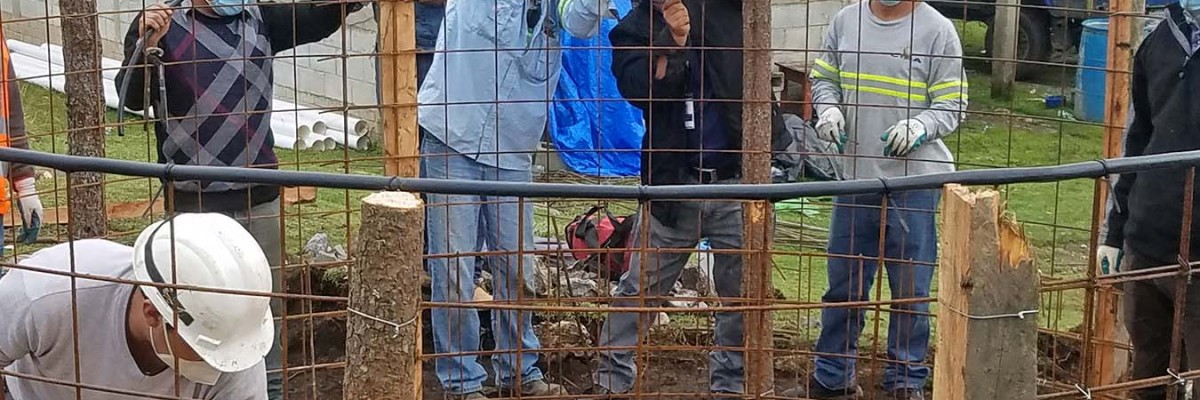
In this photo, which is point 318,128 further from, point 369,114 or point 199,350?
point 199,350

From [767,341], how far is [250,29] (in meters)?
2.10

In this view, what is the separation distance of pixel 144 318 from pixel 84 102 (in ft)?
8.72

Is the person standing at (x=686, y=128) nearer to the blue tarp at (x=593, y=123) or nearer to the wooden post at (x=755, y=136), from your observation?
the wooden post at (x=755, y=136)

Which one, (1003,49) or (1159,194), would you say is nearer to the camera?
(1159,194)

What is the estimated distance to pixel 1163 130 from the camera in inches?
170

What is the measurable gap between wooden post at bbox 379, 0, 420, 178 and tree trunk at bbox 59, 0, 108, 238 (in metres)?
1.18

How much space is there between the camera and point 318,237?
21.7 feet

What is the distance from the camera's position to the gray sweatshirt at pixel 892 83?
17.0 ft

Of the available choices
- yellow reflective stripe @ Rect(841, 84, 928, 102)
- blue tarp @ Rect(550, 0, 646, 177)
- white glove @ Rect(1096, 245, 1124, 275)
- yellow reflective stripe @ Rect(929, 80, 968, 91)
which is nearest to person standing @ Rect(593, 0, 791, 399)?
yellow reflective stripe @ Rect(841, 84, 928, 102)

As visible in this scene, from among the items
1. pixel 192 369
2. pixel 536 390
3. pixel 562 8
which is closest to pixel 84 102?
pixel 562 8

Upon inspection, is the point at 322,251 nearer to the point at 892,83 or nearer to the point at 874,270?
the point at 874,270

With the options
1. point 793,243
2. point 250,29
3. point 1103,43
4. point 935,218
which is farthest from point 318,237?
point 1103,43

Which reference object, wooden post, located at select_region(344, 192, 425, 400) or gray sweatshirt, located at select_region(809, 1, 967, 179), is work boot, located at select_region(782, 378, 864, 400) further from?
wooden post, located at select_region(344, 192, 425, 400)

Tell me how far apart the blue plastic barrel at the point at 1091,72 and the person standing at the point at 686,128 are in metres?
5.23
